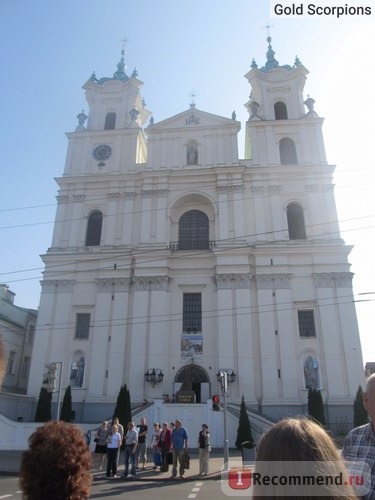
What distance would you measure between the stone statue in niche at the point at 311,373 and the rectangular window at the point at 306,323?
1.61m

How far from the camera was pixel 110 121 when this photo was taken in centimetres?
3825

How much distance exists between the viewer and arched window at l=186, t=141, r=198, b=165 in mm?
34656

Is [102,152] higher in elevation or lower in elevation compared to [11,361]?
higher

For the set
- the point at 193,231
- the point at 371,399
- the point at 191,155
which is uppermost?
the point at 191,155

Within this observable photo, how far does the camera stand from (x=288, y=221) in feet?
105

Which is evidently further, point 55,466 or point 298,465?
point 55,466

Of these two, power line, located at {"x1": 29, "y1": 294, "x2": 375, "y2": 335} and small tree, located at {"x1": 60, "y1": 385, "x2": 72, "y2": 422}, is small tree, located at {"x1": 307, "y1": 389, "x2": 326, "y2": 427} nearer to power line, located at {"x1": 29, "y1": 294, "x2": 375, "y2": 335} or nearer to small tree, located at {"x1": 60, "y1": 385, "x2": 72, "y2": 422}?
power line, located at {"x1": 29, "y1": 294, "x2": 375, "y2": 335}

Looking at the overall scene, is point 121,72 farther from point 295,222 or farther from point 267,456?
point 267,456

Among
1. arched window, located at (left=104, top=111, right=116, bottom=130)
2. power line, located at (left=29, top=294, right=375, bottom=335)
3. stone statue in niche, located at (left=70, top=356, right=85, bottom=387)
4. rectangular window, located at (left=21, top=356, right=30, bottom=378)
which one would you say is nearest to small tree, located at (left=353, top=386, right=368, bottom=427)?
power line, located at (left=29, top=294, right=375, bottom=335)

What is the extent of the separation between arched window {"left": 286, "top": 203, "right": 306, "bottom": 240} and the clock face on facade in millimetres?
15689

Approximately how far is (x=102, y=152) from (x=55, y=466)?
116ft

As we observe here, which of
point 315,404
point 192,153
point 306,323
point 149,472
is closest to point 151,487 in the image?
point 149,472

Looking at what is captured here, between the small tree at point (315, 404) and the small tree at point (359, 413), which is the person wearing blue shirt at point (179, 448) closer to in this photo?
the small tree at point (315, 404)

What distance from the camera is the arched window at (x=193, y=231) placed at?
32156 millimetres
